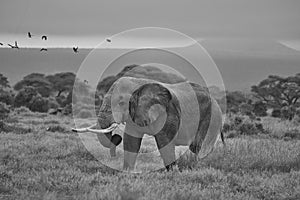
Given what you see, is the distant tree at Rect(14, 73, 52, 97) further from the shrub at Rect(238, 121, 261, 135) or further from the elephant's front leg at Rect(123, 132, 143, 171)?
the elephant's front leg at Rect(123, 132, 143, 171)

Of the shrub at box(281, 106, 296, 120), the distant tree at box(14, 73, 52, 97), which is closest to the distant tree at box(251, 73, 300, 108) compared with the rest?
the shrub at box(281, 106, 296, 120)

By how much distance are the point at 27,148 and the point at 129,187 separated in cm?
427

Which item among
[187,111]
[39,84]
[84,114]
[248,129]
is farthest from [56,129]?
[39,84]

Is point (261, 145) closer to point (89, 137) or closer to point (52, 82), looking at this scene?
point (89, 137)

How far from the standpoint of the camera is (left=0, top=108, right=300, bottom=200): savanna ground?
6.52 metres

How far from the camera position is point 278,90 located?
3884 centimetres

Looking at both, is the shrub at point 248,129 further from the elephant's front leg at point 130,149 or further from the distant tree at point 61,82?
the distant tree at point 61,82

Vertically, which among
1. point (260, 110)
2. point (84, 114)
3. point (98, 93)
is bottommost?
point (260, 110)

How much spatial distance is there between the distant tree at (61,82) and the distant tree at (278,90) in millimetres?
15511

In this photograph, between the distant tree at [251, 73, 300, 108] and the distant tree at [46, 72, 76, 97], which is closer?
the distant tree at [251, 73, 300, 108]

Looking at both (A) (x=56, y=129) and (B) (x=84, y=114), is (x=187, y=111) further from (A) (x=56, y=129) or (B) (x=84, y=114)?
(B) (x=84, y=114)

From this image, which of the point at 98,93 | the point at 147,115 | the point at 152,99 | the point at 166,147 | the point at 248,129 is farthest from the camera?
the point at 98,93

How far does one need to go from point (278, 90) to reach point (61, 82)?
17.7m

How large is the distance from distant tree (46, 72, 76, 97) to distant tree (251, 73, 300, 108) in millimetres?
15511
